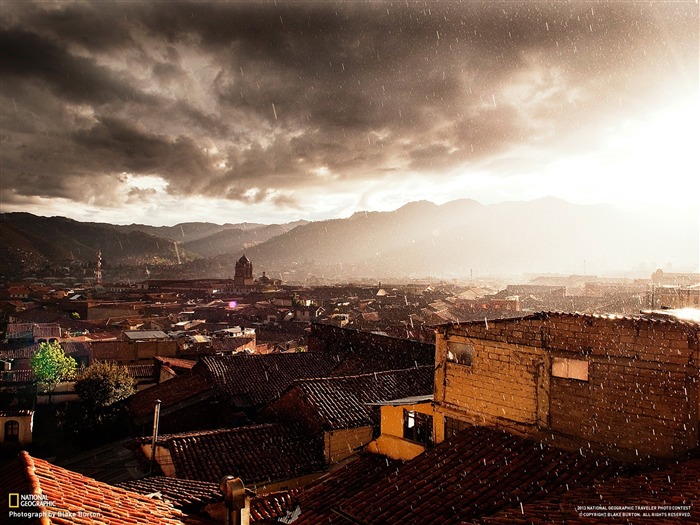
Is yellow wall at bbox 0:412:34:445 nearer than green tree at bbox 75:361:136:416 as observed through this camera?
Yes

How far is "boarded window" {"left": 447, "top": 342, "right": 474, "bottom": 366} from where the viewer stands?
29.7ft

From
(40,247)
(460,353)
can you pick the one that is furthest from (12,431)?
(40,247)

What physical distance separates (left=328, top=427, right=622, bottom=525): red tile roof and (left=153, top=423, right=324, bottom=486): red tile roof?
5075 millimetres

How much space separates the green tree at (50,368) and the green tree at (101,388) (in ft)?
26.5

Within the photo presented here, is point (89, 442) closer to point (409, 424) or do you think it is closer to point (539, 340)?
point (409, 424)

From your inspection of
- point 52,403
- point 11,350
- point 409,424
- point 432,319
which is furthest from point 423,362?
point 11,350

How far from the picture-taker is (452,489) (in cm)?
670

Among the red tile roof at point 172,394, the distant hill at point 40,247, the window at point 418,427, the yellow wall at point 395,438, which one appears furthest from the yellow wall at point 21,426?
the distant hill at point 40,247

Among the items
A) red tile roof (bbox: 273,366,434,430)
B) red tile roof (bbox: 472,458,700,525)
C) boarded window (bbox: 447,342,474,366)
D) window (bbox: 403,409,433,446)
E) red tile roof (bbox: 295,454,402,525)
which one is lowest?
red tile roof (bbox: 295,454,402,525)

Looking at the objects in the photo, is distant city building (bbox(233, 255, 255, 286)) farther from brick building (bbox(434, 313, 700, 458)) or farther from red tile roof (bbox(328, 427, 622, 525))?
red tile roof (bbox(328, 427, 622, 525))

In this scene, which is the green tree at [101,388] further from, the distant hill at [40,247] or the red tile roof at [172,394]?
the distant hill at [40,247]

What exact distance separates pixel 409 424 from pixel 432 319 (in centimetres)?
3881

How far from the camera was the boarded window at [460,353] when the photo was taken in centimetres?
907

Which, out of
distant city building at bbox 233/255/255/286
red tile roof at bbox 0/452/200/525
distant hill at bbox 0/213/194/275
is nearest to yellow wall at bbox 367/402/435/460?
red tile roof at bbox 0/452/200/525
